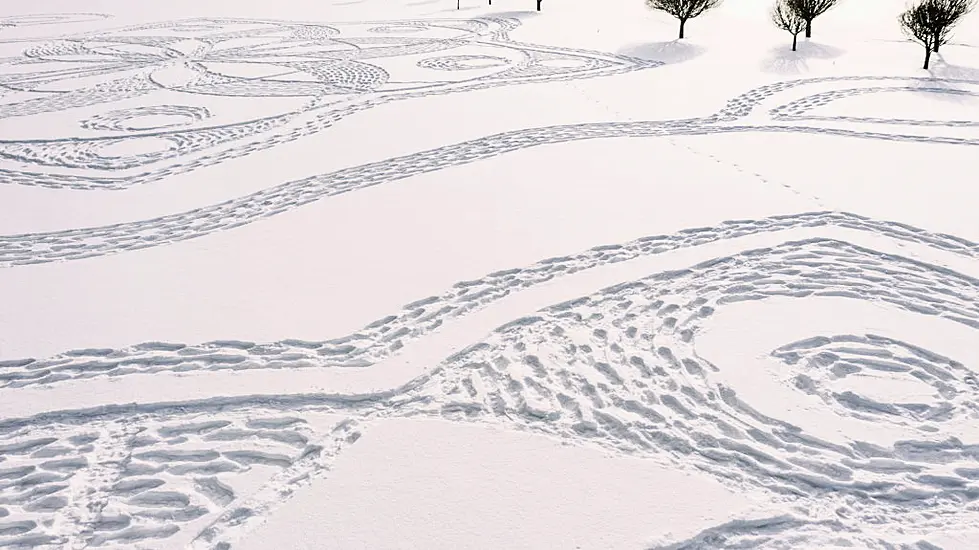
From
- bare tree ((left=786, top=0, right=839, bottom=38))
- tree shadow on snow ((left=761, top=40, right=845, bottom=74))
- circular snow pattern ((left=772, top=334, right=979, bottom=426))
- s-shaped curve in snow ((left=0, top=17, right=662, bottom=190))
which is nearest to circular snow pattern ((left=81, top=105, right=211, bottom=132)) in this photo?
s-shaped curve in snow ((left=0, top=17, right=662, bottom=190))

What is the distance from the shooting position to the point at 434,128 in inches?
394

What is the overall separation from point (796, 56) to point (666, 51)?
2.56 m

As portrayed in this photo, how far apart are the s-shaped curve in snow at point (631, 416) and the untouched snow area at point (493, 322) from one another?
0.07 ft

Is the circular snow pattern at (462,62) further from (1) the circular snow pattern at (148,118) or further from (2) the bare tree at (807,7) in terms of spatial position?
(2) the bare tree at (807,7)

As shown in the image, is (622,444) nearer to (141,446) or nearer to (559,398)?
(559,398)

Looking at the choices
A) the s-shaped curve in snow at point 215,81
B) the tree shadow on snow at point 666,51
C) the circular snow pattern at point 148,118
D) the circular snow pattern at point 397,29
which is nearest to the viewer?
the s-shaped curve in snow at point 215,81

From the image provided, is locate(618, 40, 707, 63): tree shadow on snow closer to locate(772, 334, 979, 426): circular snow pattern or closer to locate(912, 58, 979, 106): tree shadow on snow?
locate(912, 58, 979, 106): tree shadow on snow

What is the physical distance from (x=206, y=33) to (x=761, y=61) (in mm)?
13770

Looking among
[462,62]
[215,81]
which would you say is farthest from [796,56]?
[215,81]

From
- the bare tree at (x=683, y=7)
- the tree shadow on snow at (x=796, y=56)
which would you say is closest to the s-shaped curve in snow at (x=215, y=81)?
the tree shadow on snow at (x=796, y=56)

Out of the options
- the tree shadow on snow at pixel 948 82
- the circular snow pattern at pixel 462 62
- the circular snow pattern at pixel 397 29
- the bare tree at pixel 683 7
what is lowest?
the tree shadow on snow at pixel 948 82

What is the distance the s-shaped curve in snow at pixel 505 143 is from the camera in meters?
6.87

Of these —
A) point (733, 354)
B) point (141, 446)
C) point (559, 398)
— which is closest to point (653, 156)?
point (733, 354)

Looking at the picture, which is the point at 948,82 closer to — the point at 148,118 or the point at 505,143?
the point at 505,143
